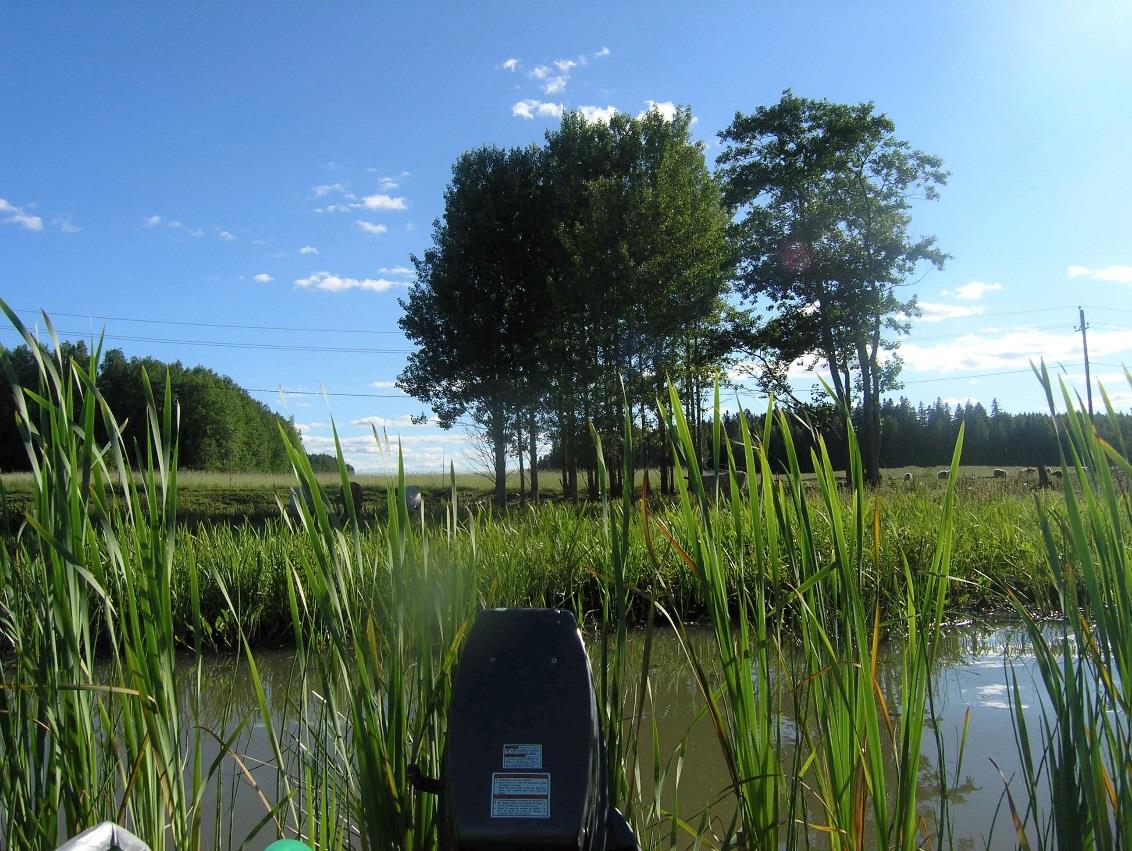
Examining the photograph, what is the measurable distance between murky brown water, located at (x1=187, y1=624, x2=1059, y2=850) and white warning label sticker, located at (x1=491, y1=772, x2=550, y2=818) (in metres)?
0.45

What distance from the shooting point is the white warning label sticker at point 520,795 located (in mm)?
954

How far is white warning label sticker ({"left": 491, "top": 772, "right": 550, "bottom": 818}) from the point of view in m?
0.95

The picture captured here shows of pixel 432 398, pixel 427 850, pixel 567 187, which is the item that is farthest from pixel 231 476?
pixel 427 850

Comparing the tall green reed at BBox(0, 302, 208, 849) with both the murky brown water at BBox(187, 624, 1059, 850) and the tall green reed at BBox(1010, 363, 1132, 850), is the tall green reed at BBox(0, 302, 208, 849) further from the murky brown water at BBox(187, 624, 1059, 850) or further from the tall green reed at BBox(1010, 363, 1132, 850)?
the tall green reed at BBox(1010, 363, 1132, 850)

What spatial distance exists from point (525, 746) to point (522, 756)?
1cm

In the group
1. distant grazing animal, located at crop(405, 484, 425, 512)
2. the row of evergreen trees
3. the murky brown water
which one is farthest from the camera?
the row of evergreen trees

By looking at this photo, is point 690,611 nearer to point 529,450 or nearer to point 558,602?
point 558,602

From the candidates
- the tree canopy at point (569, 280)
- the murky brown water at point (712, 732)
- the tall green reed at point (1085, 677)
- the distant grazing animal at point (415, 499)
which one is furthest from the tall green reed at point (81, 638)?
the tree canopy at point (569, 280)

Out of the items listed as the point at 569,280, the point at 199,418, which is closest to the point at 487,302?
the point at 569,280

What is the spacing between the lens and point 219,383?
147 feet

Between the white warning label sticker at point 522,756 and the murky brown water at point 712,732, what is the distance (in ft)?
1.41

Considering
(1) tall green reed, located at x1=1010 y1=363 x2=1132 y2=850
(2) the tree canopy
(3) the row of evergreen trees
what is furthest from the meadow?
(3) the row of evergreen trees

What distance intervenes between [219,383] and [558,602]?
44911 mm

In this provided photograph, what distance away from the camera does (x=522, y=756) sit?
100 cm
